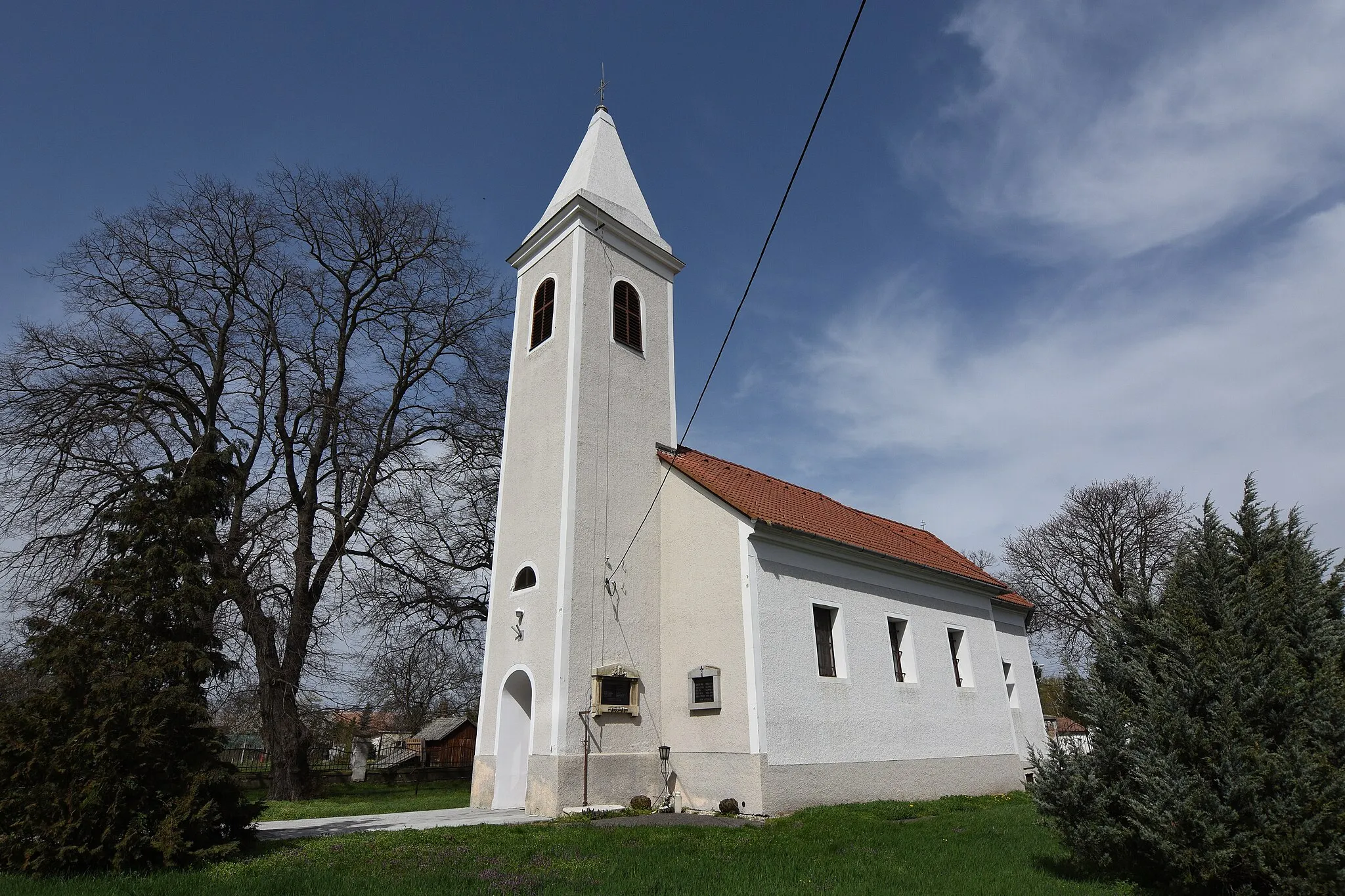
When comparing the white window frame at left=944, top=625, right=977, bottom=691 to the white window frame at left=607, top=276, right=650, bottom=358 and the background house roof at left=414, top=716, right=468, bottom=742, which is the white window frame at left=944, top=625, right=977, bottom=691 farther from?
the background house roof at left=414, top=716, right=468, bottom=742

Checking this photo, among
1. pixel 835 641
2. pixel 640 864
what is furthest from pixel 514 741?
pixel 640 864

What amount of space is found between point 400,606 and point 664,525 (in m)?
9.88

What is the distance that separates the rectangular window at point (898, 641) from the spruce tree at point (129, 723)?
13.3m

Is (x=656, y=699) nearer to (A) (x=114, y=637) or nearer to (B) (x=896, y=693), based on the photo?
(B) (x=896, y=693)

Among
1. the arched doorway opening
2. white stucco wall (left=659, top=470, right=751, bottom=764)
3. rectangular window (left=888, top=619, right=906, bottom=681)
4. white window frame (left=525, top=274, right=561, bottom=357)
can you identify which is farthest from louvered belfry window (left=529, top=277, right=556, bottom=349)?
rectangular window (left=888, top=619, right=906, bottom=681)

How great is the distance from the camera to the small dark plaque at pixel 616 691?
1407 centimetres

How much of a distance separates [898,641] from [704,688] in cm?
582

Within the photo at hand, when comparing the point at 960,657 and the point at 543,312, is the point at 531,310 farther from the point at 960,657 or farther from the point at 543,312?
the point at 960,657

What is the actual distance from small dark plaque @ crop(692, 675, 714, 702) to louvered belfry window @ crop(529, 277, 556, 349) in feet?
28.6

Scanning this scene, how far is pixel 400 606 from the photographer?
21656mm

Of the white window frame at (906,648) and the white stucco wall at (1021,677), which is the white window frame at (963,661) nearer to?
the white window frame at (906,648)

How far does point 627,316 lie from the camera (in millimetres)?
18203

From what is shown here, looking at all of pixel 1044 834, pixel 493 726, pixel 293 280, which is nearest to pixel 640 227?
pixel 293 280

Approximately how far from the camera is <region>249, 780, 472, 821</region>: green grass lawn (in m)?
14.6
